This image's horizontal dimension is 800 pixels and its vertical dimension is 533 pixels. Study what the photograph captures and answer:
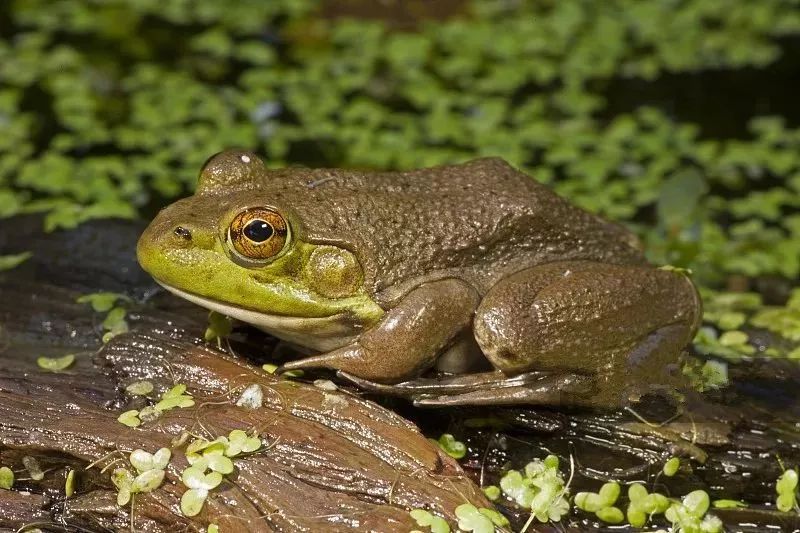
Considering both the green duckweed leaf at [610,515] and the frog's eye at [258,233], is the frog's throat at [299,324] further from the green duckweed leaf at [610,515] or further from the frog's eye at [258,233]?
the green duckweed leaf at [610,515]

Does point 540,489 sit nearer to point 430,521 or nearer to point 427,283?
point 430,521

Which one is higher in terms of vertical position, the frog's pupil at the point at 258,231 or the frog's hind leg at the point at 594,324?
the frog's pupil at the point at 258,231

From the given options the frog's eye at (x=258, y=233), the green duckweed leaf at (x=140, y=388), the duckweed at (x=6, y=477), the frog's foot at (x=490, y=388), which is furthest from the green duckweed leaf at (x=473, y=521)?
the duckweed at (x=6, y=477)

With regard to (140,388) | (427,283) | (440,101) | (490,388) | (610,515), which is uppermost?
(440,101)

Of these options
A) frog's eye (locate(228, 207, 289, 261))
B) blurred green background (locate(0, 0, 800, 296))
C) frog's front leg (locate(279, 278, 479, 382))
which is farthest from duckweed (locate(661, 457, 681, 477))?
blurred green background (locate(0, 0, 800, 296))

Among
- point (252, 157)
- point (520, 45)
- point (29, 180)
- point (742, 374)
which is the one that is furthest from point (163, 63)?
point (742, 374)

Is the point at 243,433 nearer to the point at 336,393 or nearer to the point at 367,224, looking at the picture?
the point at 336,393

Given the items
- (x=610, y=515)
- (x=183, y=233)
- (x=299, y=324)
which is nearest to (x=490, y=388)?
(x=610, y=515)
